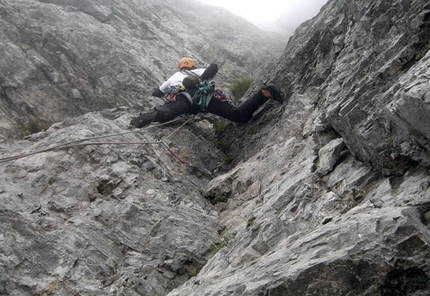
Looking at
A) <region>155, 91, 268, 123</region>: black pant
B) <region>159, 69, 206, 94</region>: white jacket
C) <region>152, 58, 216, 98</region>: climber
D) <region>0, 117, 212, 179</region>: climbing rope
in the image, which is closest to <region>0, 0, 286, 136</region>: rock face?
<region>152, 58, 216, 98</region>: climber

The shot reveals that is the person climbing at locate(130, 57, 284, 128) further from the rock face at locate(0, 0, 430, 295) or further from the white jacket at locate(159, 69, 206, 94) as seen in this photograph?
the rock face at locate(0, 0, 430, 295)

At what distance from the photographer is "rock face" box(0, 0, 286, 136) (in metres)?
12.6

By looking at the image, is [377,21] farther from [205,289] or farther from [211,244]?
[205,289]

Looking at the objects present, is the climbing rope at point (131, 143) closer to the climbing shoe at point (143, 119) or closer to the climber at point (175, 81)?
the climbing shoe at point (143, 119)

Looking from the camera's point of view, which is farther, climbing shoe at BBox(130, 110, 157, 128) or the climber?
the climber

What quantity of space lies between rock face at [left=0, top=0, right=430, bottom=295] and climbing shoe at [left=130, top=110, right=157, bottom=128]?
0.43 m

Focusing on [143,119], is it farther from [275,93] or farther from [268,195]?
[268,195]

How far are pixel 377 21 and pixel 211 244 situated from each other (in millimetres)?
5152

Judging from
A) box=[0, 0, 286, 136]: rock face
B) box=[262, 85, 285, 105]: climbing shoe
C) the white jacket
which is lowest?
box=[0, 0, 286, 136]: rock face

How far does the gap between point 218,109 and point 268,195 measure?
530 centimetres

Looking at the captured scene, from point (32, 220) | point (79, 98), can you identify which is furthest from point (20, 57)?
point (32, 220)

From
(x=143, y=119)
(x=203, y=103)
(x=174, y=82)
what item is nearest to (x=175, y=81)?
(x=174, y=82)

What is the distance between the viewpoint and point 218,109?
1277cm

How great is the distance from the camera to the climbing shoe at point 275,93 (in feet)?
38.5
